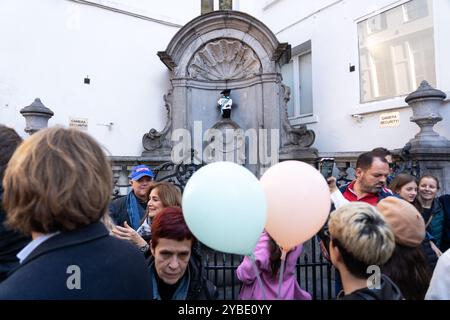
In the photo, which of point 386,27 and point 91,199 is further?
point 386,27

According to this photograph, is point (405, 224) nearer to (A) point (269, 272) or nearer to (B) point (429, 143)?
(A) point (269, 272)

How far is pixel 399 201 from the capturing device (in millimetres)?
1802

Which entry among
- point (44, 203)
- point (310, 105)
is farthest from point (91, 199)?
point (310, 105)

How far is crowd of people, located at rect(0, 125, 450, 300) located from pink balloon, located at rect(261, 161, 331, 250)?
0.29 feet

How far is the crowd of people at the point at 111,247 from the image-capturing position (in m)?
1.06

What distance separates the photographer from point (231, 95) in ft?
25.4

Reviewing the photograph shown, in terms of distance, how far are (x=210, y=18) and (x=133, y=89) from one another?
7.04 feet

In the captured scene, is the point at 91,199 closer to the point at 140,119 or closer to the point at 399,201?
the point at 399,201

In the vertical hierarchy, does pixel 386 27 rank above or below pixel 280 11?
below

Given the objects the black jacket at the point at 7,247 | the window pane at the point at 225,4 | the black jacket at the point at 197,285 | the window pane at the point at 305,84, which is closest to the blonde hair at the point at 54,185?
the black jacket at the point at 7,247

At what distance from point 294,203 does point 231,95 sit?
6.34 metres

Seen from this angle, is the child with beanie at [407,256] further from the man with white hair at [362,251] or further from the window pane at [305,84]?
the window pane at [305,84]

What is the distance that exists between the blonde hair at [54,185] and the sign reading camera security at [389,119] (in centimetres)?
614

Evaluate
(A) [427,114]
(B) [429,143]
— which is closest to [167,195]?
(B) [429,143]
